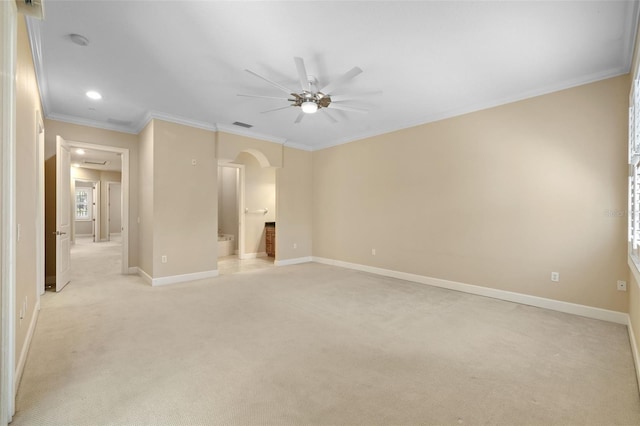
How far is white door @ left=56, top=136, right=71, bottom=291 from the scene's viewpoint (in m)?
4.32

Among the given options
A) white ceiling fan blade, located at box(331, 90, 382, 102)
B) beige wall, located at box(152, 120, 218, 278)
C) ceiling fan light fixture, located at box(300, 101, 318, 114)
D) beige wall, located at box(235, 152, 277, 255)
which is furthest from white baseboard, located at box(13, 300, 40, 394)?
beige wall, located at box(235, 152, 277, 255)

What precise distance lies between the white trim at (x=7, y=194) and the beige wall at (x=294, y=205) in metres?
4.84

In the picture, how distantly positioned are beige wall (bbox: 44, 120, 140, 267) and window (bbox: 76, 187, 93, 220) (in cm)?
919

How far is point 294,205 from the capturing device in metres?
6.68

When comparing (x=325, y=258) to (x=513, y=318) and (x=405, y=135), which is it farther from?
(x=513, y=318)

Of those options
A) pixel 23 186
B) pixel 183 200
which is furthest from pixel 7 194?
pixel 183 200

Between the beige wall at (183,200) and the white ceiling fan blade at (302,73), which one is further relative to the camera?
the beige wall at (183,200)

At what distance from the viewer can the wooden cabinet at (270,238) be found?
7.33m

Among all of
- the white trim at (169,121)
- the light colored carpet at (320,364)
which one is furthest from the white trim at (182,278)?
the white trim at (169,121)

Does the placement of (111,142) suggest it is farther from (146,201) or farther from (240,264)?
(240,264)

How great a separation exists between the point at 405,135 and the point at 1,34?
487 centimetres

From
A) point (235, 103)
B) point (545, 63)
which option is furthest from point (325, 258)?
point (545, 63)

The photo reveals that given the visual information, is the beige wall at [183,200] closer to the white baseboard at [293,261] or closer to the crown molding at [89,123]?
the crown molding at [89,123]

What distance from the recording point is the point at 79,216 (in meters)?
12.2
